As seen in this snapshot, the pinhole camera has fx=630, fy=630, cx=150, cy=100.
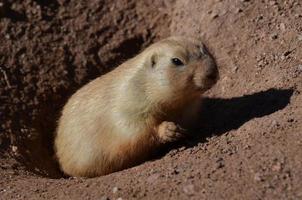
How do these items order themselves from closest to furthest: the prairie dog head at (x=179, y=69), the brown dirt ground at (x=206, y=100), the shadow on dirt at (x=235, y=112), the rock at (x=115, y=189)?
the brown dirt ground at (x=206, y=100)
the rock at (x=115, y=189)
the prairie dog head at (x=179, y=69)
the shadow on dirt at (x=235, y=112)

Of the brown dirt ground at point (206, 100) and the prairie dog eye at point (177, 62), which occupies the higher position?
the prairie dog eye at point (177, 62)

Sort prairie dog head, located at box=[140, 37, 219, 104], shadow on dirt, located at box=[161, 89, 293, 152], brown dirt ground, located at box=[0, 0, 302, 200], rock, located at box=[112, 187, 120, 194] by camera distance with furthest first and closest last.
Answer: shadow on dirt, located at box=[161, 89, 293, 152] → prairie dog head, located at box=[140, 37, 219, 104] → rock, located at box=[112, 187, 120, 194] → brown dirt ground, located at box=[0, 0, 302, 200]

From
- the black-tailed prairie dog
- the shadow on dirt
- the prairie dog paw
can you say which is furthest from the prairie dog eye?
the shadow on dirt

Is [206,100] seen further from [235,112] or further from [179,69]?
[179,69]

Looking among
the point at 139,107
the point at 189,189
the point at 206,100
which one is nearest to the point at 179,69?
the point at 139,107

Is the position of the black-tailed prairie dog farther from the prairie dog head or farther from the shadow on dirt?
the shadow on dirt

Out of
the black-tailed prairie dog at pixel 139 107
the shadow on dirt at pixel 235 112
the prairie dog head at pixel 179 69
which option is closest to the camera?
the prairie dog head at pixel 179 69

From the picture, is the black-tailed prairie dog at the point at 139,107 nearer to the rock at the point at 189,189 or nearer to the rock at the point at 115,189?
the rock at the point at 115,189

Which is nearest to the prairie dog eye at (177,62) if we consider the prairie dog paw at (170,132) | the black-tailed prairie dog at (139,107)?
the black-tailed prairie dog at (139,107)
